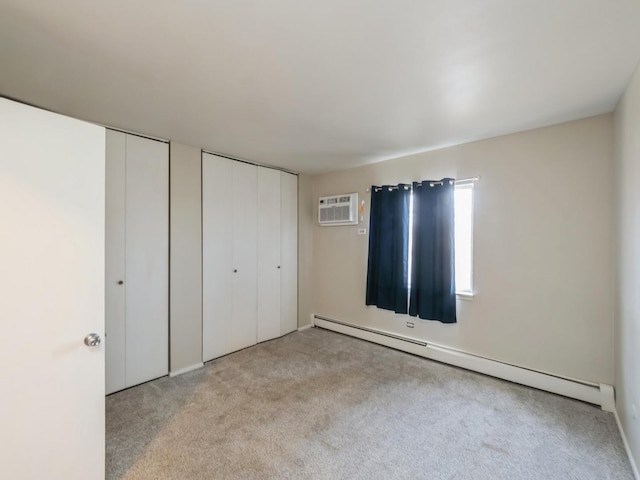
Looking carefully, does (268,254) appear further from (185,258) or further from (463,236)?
(463,236)

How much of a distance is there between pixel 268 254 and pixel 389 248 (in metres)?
1.57

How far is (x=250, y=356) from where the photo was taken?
11.0 ft

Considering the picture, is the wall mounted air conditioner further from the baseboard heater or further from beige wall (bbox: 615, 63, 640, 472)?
beige wall (bbox: 615, 63, 640, 472)

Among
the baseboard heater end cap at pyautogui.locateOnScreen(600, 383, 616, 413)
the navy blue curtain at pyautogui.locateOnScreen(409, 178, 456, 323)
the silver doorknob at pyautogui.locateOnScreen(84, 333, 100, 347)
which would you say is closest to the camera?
the silver doorknob at pyautogui.locateOnScreen(84, 333, 100, 347)

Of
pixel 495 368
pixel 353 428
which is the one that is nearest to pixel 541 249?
pixel 495 368

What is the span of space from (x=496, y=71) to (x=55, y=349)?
9.01 feet

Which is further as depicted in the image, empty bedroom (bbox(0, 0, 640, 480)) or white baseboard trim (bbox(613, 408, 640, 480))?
white baseboard trim (bbox(613, 408, 640, 480))

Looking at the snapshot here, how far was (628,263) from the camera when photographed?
1.84 m

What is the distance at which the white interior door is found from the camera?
4.10ft

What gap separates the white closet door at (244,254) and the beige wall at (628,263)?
3.34m

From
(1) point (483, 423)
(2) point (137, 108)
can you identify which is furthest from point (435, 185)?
(2) point (137, 108)

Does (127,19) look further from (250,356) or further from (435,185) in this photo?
(250,356)

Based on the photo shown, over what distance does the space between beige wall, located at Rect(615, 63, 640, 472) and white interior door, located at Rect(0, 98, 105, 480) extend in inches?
115

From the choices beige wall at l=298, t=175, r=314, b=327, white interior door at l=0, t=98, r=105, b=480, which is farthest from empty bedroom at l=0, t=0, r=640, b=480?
beige wall at l=298, t=175, r=314, b=327
